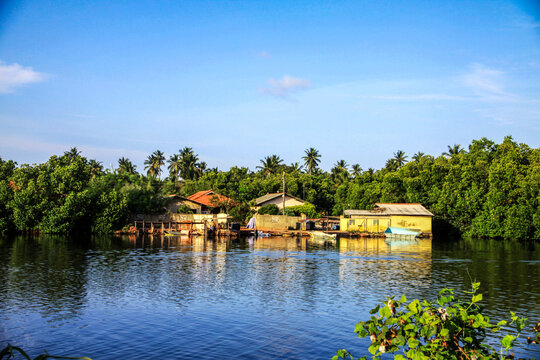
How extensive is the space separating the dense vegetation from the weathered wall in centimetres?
636

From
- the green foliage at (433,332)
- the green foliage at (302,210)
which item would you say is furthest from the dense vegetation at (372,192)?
the green foliage at (433,332)

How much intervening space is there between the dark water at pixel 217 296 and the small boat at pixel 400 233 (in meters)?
18.8

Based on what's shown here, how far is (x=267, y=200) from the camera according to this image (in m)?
72.3

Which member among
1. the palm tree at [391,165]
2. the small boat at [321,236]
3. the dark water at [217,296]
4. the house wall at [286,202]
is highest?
the palm tree at [391,165]

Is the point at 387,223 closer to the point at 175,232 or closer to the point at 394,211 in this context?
the point at 394,211

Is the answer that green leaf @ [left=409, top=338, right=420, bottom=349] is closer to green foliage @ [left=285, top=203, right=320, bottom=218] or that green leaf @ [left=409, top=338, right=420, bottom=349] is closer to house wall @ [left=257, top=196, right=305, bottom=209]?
green foliage @ [left=285, top=203, right=320, bottom=218]

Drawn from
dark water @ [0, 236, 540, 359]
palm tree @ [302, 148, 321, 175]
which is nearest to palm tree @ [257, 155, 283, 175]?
palm tree @ [302, 148, 321, 175]

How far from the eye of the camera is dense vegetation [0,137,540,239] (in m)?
54.6

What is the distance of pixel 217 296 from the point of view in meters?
21.0

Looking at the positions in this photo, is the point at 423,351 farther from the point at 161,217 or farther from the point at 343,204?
the point at 343,204

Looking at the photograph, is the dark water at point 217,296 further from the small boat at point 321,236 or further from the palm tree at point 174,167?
the palm tree at point 174,167

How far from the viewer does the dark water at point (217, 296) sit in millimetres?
14164

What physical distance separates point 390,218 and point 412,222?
2.91 meters

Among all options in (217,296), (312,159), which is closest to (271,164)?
(312,159)
